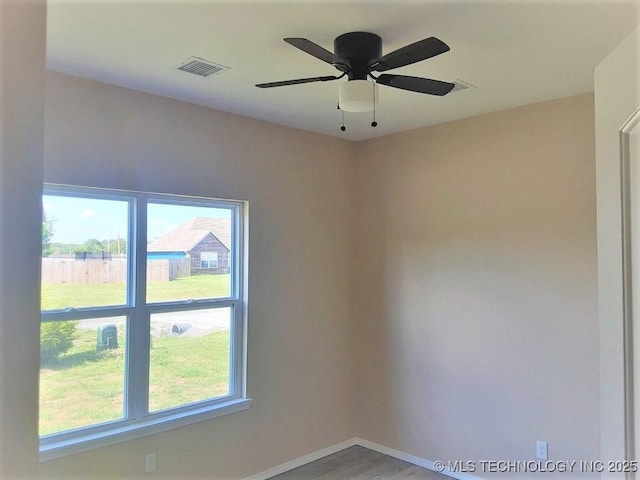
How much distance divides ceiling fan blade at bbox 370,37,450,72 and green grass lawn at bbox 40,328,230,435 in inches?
88.6

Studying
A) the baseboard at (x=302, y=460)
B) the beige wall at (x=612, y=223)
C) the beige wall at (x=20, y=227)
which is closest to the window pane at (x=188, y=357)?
the baseboard at (x=302, y=460)

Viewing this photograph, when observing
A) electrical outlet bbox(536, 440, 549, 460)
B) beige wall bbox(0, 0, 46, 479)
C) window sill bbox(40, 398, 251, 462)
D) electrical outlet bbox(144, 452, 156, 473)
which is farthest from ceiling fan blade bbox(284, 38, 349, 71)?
electrical outlet bbox(536, 440, 549, 460)

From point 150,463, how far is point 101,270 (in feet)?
4.18

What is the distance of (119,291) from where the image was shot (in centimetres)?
300

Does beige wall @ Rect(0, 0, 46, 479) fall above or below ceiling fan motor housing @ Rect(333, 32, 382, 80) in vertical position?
below

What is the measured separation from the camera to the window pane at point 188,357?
3.16 meters

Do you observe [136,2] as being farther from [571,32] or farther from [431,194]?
[431,194]

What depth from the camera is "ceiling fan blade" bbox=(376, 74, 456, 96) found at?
84.6 inches

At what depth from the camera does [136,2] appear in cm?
188

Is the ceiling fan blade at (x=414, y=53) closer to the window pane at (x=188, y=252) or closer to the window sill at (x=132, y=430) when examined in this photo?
the window pane at (x=188, y=252)

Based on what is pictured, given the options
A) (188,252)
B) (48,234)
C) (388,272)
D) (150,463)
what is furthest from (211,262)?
(388,272)

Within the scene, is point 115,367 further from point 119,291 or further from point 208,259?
point 208,259

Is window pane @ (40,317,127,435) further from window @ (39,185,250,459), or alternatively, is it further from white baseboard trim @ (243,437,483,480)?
white baseboard trim @ (243,437,483,480)

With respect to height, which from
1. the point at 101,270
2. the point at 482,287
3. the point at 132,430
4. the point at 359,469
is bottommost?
the point at 359,469
